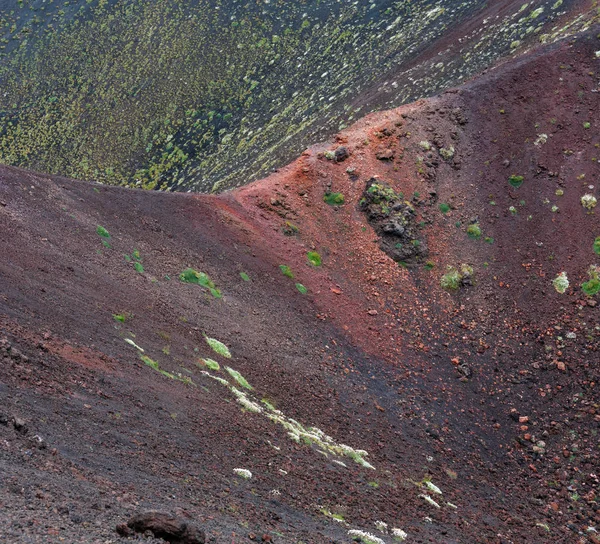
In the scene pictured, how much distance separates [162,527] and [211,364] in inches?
423

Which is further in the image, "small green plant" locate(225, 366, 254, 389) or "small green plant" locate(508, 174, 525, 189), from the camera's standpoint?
"small green plant" locate(508, 174, 525, 189)

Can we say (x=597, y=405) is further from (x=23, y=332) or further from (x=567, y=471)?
(x=23, y=332)

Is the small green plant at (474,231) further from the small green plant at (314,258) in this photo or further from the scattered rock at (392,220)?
the small green plant at (314,258)

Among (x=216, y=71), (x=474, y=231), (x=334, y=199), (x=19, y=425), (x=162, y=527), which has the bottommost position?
(x=474, y=231)

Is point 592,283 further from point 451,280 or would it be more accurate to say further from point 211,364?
point 211,364

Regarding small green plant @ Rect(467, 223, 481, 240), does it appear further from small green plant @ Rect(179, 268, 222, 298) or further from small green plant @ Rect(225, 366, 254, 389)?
small green plant @ Rect(225, 366, 254, 389)

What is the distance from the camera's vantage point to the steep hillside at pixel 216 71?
43281mm

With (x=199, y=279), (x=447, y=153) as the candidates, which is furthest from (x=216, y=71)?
(x=199, y=279)

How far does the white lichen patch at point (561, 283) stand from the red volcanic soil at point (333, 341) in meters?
0.29

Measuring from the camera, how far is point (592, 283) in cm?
2792

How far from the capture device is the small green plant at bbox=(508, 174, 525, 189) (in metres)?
32.9

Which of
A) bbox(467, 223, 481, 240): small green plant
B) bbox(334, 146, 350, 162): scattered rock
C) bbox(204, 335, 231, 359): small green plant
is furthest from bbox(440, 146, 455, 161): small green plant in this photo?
bbox(204, 335, 231, 359): small green plant

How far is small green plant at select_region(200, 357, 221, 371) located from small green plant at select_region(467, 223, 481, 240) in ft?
52.1

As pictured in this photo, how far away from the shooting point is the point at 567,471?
73.8ft
